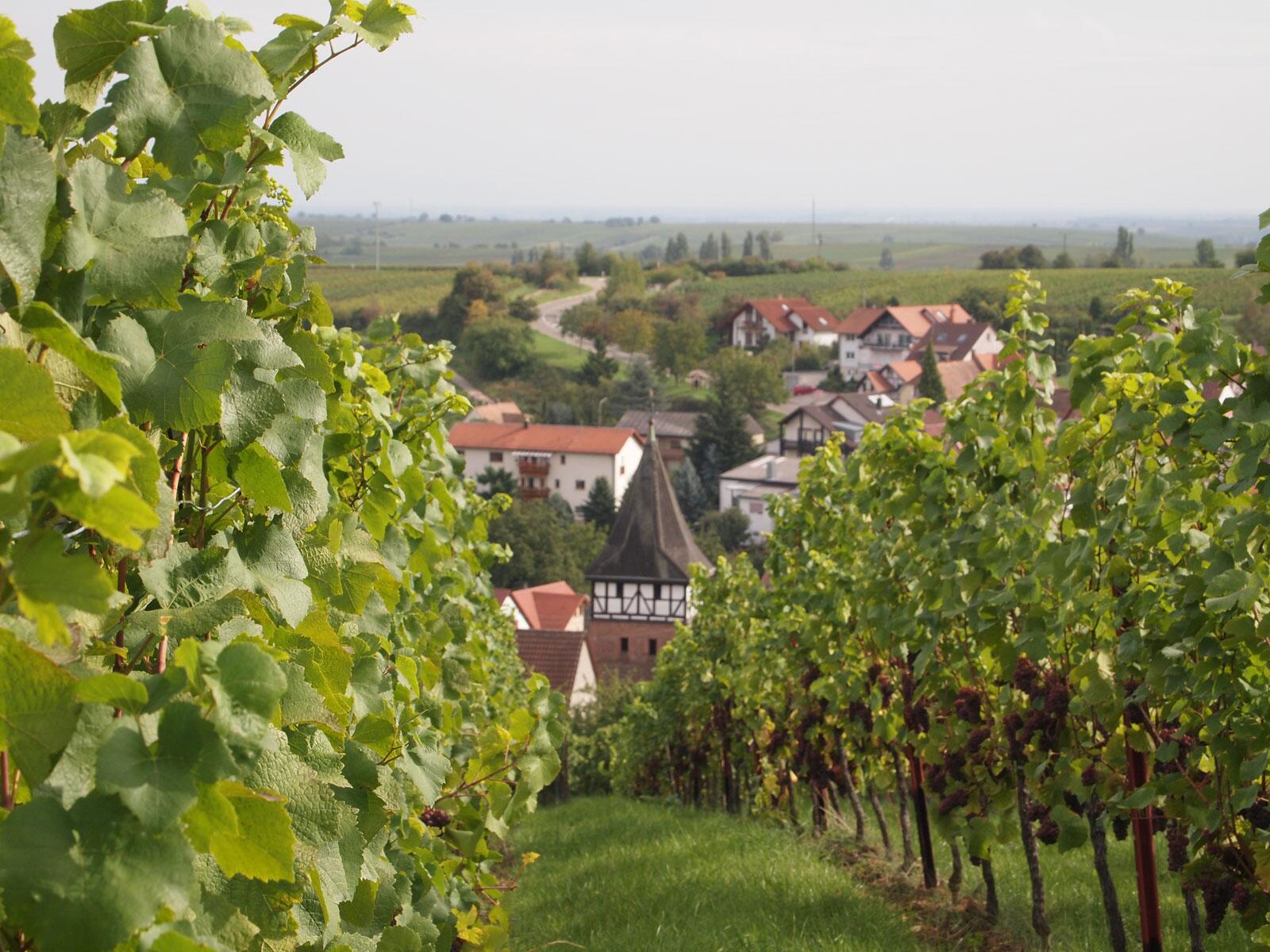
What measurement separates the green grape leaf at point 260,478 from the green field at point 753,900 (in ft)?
13.8

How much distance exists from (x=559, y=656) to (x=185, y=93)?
39.5 m

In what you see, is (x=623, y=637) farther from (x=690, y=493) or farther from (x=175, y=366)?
(x=175, y=366)

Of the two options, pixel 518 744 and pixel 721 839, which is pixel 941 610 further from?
pixel 721 839

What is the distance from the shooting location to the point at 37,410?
109 cm

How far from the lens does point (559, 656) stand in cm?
4053

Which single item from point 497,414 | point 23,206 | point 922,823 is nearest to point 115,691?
point 23,206

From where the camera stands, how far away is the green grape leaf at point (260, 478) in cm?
189

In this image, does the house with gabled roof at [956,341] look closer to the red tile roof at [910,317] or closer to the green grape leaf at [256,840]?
the red tile roof at [910,317]

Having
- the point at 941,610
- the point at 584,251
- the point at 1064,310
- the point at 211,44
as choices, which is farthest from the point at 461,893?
the point at 584,251

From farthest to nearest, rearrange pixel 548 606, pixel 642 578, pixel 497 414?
pixel 497 414
pixel 548 606
pixel 642 578

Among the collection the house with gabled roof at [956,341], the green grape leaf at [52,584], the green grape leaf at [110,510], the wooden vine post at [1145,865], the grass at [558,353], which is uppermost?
the green grape leaf at [110,510]

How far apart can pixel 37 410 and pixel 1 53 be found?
1.19 ft

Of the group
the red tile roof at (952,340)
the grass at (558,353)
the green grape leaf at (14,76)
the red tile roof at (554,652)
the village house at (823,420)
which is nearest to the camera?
the green grape leaf at (14,76)

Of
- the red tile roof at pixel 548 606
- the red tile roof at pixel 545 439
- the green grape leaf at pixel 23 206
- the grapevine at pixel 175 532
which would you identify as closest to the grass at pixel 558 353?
the red tile roof at pixel 545 439
